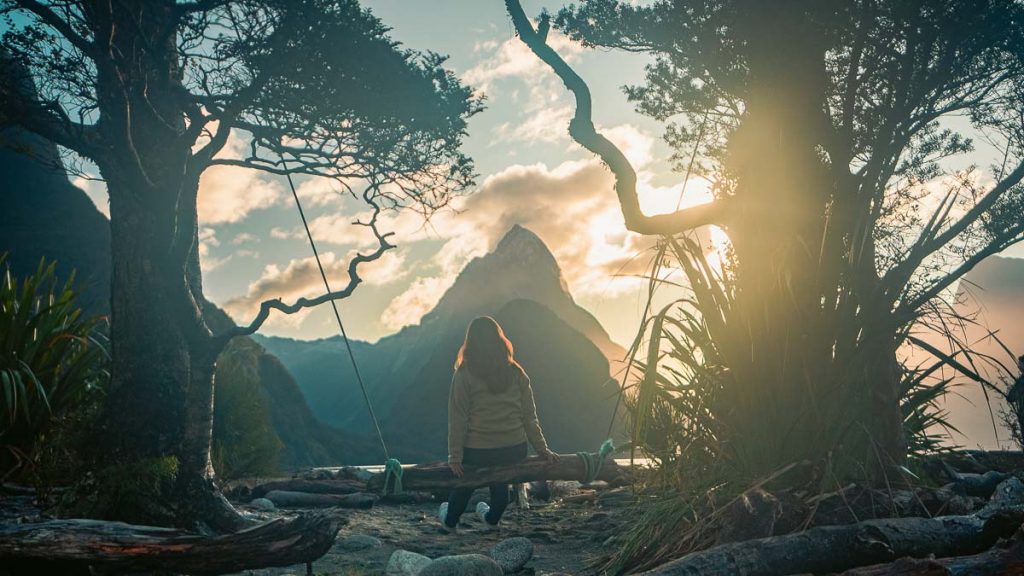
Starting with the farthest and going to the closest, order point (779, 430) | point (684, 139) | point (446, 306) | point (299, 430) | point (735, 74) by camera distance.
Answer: point (446, 306)
point (299, 430)
point (684, 139)
point (735, 74)
point (779, 430)

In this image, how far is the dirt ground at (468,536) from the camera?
4.84m

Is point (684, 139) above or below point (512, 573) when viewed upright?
above

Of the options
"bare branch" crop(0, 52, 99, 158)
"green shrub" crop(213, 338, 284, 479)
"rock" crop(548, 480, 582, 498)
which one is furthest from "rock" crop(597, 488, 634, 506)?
"bare branch" crop(0, 52, 99, 158)

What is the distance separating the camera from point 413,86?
1092 centimetres

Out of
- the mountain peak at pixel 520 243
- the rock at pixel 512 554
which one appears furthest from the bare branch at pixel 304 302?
the mountain peak at pixel 520 243

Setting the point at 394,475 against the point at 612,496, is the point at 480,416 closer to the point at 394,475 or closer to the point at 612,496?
the point at 394,475

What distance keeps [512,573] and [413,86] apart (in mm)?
8452

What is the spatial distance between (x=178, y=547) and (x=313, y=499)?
228 inches

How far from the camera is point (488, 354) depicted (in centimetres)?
645

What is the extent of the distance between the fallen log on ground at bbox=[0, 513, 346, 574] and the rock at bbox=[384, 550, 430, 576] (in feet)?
3.64

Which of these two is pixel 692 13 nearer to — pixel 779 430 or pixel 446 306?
pixel 779 430

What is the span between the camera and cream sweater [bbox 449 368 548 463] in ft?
21.2

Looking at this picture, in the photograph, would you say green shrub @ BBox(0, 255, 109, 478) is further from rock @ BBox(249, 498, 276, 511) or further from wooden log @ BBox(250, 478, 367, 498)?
wooden log @ BBox(250, 478, 367, 498)

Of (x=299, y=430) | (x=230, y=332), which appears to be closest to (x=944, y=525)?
(x=230, y=332)
